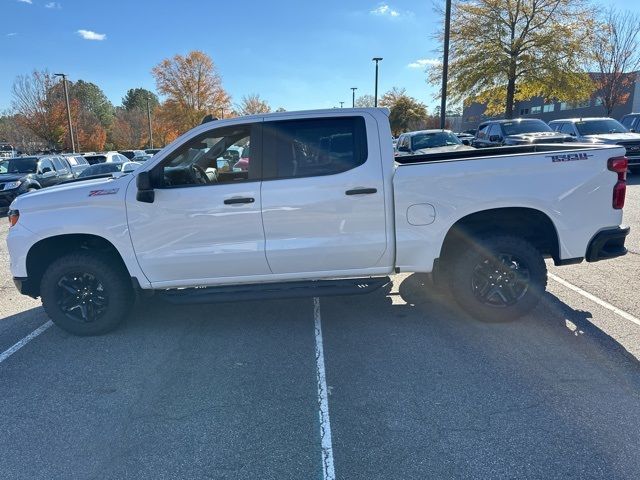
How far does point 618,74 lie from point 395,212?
31.6m

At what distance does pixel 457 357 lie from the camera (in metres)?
3.78

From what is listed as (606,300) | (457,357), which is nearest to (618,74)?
(606,300)

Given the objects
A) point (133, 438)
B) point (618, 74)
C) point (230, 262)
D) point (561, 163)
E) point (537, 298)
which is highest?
point (618, 74)

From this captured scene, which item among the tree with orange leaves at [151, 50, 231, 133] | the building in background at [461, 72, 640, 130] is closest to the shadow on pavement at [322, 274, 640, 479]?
the building in background at [461, 72, 640, 130]

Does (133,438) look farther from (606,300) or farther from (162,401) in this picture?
(606,300)

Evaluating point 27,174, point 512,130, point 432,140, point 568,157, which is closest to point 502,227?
point 568,157

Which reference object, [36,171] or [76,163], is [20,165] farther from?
[76,163]

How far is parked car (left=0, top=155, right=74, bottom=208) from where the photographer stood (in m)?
13.9

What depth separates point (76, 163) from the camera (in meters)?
19.5

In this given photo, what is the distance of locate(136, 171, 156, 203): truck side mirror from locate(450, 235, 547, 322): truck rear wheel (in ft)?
9.55

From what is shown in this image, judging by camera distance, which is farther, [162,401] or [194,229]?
[194,229]

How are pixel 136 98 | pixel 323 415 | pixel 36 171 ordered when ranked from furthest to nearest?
pixel 136 98 → pixel 36 171 → pixel 323 415

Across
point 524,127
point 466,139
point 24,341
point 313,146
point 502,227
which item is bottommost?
point 24,341

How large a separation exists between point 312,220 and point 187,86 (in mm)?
51365
